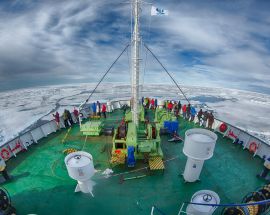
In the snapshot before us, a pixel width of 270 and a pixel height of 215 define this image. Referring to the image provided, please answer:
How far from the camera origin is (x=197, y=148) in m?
6.40

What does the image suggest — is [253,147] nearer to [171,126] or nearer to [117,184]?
[171,126]

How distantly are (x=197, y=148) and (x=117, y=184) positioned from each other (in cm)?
371

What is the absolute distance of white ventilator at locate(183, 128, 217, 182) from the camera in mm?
6336

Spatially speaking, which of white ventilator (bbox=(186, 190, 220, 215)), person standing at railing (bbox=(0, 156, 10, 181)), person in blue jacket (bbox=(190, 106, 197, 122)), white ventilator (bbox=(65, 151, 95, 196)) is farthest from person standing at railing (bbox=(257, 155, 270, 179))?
person standing at railing (bbox=(0, 156, 10, 181))

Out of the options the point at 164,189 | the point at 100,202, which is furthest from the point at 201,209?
the point at 100,202

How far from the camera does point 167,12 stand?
8.41 m

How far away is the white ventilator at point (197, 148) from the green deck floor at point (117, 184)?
84 cm

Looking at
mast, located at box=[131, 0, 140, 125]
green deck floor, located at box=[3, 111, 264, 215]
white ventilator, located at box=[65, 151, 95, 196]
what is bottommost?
green deck floor, located at box=[3, 111, 264, 215]

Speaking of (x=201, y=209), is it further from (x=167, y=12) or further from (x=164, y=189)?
(x=167, y=12)

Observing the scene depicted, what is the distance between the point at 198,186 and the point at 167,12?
8.15 metres

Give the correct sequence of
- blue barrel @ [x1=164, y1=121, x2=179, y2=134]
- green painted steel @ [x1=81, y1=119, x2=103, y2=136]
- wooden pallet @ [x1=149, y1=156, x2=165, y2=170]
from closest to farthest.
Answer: wooden pallet @ [x1=149, y1=156, x2=165, y2=170] → green painted steel @ [x1=81, y1=119, x2=103, y2=136] → blue barrel @ [x1=164, y1=121, x2=179, y2=134]

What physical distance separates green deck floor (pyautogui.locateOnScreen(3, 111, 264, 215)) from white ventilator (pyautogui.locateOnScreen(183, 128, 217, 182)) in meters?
0.84

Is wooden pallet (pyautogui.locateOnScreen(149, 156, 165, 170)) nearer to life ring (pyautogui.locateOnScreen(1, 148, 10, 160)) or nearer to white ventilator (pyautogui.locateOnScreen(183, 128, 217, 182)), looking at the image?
white ventilator (pyautogui.locateOnScreen(183, 128, 217, 182))

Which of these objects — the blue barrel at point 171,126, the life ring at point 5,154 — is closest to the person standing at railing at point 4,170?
the life ring at point 5,154
